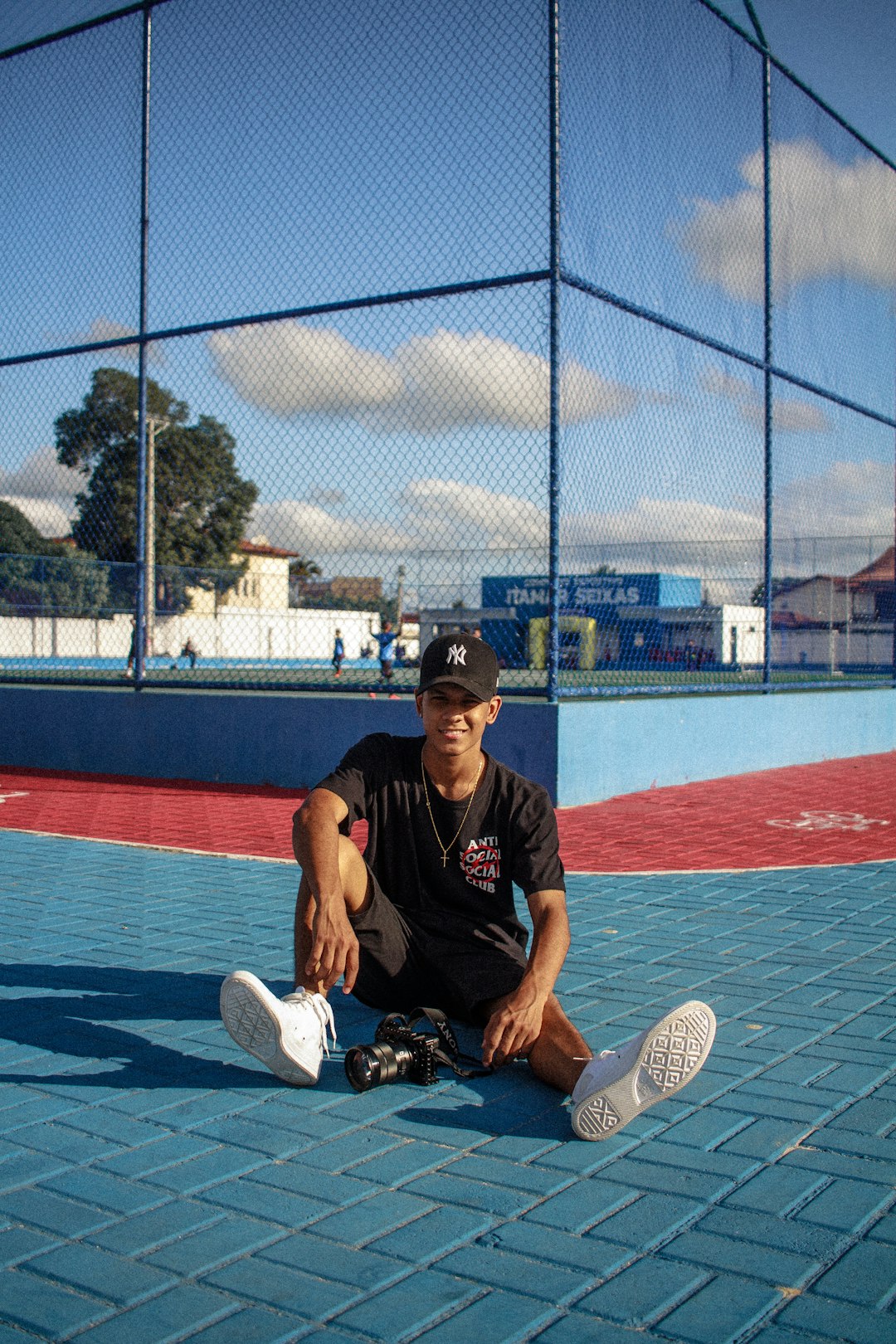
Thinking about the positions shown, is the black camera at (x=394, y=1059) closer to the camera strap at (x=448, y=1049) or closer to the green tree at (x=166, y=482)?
the camera strap at (x=448, y=1049)

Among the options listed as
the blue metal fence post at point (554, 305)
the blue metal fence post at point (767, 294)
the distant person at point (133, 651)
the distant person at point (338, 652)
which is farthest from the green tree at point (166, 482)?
the blue metal fence post at point (767, 294)

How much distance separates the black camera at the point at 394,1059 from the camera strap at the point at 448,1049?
18 mm

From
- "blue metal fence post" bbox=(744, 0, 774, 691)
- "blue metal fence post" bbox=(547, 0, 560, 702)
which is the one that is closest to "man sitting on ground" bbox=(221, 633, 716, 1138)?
"blue metal fence post" bbox=(547, 0, 560, 702)

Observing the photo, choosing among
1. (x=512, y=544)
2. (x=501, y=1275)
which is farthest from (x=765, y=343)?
(x=501, y=1275)

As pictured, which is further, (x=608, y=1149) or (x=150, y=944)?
(x=150, y=944)

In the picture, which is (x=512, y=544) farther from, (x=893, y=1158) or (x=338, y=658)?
(x=338, y=658)

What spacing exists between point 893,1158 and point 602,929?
2539 mm

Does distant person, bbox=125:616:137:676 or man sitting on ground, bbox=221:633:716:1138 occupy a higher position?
distant person, bbox=125:616:137:676

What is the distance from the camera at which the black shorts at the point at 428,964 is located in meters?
3.53

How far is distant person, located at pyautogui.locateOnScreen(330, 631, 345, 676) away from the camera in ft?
51.4

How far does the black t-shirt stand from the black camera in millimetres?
308

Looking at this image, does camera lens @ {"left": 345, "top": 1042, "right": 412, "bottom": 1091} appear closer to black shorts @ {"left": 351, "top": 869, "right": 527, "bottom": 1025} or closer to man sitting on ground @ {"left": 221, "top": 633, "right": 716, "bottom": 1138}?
man sitting on ground @ {"left": 221, "top": 633, "right": 716, "bottom": 1138}

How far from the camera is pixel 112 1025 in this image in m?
3.99

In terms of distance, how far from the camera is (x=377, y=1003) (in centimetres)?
382
